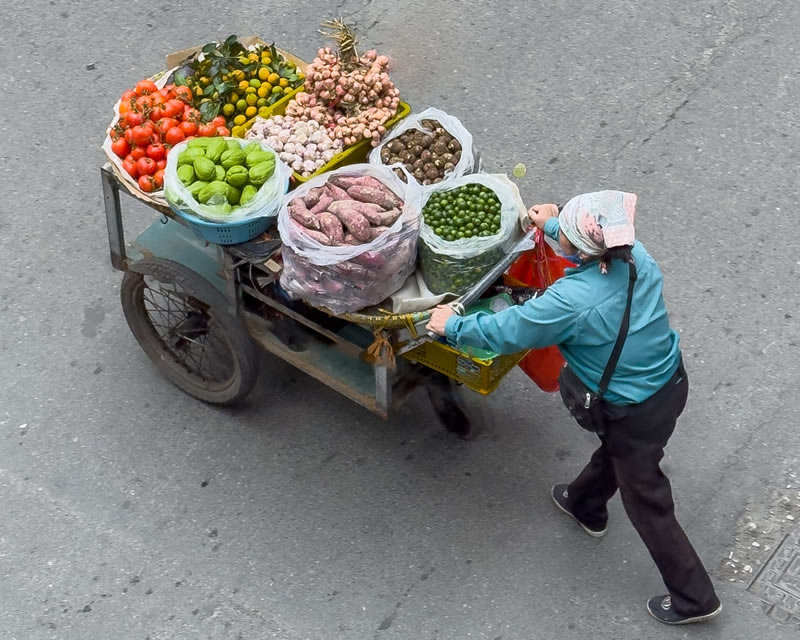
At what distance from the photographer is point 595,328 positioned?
3.91 metres

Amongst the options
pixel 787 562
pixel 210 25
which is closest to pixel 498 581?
pixel 787 562

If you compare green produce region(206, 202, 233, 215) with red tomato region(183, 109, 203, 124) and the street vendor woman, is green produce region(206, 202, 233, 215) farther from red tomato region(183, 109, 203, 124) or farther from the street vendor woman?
the street vendor woman

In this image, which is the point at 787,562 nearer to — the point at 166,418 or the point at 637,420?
the point at 637,420

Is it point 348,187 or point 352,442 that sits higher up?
point 348,187

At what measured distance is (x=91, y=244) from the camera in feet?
19.7

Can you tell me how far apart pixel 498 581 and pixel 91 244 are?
9.59ft

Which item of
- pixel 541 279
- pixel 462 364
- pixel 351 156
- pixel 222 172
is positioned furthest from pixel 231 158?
pixel 541 279

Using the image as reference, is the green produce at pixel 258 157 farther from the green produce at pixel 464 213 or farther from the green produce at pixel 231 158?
the green produce at pixel 464 213

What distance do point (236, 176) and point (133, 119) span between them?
2.17 feet

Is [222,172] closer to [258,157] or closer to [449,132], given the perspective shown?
[258,157]

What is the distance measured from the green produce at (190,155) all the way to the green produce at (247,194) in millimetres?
245

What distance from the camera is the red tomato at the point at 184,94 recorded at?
5.03 m

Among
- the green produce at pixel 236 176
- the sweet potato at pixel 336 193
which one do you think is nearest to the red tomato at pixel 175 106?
the green produce at pixel 236 176

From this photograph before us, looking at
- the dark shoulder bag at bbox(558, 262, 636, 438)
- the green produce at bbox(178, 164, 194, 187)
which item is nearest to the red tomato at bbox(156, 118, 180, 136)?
the green produce at bbox(178, 164, 194, 187)
